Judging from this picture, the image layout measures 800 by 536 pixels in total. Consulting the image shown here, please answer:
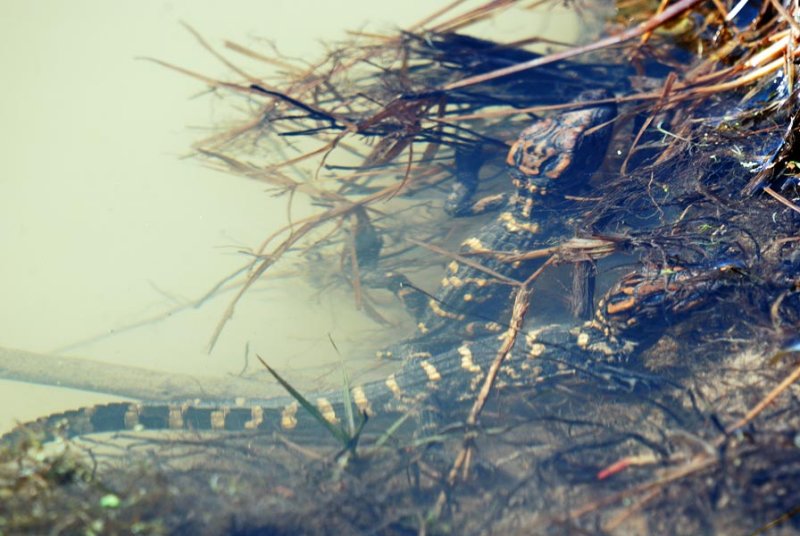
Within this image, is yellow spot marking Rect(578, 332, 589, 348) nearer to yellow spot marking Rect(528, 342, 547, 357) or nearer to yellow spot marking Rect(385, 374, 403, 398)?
yellow spot marking Rect(528, 342, 547, 357)

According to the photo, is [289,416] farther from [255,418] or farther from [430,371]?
[430,371]

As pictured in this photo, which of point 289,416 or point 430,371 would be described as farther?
Result: point 430,371

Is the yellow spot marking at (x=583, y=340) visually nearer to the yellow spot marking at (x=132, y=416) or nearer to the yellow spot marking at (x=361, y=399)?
the yellow spot marking at (x=361, y=399)

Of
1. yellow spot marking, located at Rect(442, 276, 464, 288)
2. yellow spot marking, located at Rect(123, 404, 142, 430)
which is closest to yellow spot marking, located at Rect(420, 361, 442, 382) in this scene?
yellow spot marking, located at Rect(442, 276, 464, 288)

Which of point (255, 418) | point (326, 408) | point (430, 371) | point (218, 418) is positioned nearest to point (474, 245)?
point (430, 371)

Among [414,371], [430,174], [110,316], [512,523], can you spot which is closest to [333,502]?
[512,523]

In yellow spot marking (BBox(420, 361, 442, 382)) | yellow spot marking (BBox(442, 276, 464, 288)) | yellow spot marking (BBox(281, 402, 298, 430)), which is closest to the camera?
yellow spot marking (BBox(281, 402, 298, 430))

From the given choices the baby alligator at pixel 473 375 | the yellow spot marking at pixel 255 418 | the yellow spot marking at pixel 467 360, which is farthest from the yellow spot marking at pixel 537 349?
the yellow spot marking at pixel 255 418
